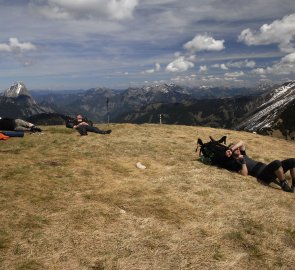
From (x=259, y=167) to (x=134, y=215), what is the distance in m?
9.21

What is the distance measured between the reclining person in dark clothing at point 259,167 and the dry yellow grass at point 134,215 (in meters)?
0.65

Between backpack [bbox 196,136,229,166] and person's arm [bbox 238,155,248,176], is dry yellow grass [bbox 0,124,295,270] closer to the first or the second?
person's arm [bbox 238,155,248,176]

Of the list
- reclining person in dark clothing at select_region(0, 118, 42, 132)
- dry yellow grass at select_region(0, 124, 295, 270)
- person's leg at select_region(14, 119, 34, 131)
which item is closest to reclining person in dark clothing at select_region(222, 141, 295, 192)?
dry yellow grass at select_region(0, 124, 295, 270)

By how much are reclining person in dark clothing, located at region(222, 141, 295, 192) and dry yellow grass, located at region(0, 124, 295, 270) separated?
645mm

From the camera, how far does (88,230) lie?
38.0ft

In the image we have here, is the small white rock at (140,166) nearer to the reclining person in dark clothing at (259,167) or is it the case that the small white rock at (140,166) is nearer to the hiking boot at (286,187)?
the reclining person in dark clothing at (259,167)

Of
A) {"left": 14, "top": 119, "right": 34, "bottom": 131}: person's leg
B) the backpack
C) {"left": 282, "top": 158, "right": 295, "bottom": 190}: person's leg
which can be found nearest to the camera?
{"left": 282, "top": 158, "right": 295, "bottom": 190}: person's leg

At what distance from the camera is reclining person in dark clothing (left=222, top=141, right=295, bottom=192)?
1802 cm

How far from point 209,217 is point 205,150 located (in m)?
8.65

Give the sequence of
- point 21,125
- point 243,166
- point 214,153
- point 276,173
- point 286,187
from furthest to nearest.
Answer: point 21,125, point 214,153, point 243,166, point 276,173, point 286,187

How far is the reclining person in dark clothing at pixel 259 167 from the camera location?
709 inches

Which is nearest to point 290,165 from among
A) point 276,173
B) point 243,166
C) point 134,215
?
point 276,173

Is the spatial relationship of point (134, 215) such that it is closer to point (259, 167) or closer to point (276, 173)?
point (276, 173)

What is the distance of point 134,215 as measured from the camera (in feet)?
42.8
